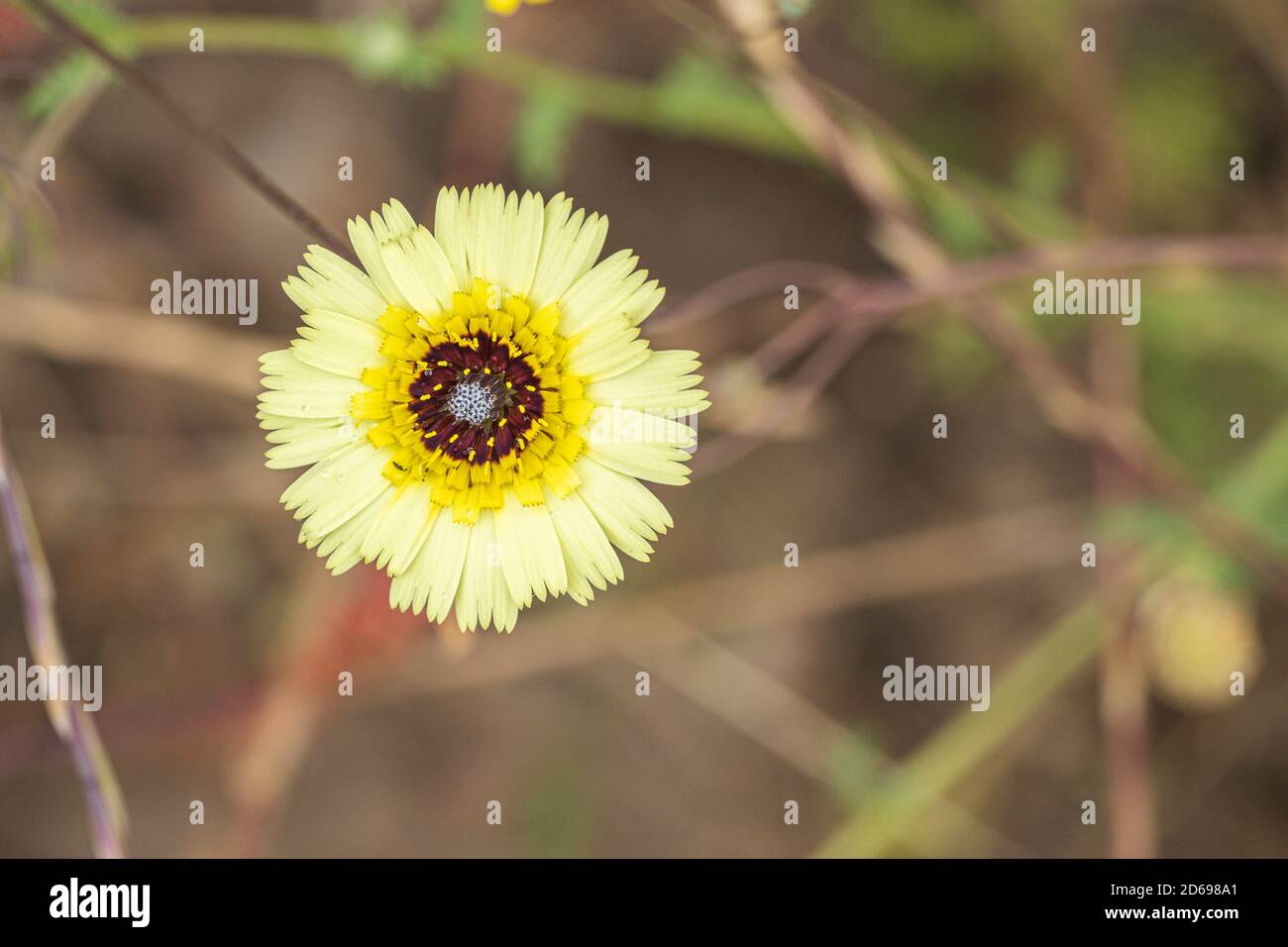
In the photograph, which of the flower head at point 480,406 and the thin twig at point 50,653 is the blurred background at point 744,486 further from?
the flower head at point 480,406

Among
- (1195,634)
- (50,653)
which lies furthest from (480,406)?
(1195,634)

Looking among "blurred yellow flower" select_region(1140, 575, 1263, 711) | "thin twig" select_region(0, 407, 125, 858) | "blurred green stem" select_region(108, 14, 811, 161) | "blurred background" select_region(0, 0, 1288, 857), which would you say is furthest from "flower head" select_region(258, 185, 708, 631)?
"blurred yellow flower" select_region(1140, 575, 1263, 711)

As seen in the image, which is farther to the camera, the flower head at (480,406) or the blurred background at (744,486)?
the blurred background at (744,486)

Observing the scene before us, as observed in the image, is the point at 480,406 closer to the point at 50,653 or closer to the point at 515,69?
the point at 50,653

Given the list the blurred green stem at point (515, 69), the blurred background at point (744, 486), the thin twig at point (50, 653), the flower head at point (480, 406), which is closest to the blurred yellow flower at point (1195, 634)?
the blurred background at point (744, 486)

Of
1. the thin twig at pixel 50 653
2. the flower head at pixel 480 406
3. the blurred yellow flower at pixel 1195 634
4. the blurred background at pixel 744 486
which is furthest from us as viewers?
the blurred background at pixel 744 486

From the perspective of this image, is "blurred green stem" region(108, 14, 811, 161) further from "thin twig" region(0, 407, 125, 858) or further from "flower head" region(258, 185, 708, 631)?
"thin twig" region(0, 407, 125, 858)

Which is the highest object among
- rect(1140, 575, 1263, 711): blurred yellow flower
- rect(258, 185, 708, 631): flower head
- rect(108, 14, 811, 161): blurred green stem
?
rect(108, 14, 811, 161): blurred green stem
